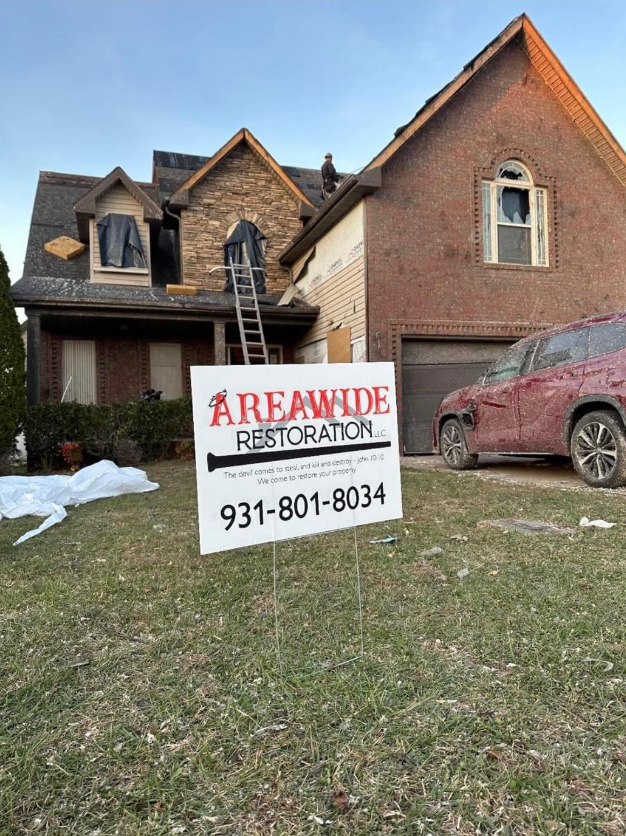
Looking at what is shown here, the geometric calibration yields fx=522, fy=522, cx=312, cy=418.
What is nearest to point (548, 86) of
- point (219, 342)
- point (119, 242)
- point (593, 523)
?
point (219, 342)

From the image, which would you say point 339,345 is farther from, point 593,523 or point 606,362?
point 593,523

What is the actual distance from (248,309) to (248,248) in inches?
129

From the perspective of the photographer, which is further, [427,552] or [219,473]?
[427,552]

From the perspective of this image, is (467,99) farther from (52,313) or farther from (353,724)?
(353,724)

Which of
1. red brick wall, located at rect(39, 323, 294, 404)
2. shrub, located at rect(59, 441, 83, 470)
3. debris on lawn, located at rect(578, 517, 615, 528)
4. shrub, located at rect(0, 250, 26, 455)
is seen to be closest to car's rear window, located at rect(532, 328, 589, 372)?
debris on lawn, located at rect(578, 517, 615, 528)

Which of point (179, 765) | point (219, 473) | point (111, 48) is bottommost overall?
point (179, 765)

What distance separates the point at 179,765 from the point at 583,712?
1.42m

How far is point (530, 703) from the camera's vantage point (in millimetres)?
1938

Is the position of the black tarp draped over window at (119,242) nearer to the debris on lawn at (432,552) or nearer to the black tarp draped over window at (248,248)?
the black tarp draped over window at (248,248)

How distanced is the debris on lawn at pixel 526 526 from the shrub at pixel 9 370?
8.46 meters

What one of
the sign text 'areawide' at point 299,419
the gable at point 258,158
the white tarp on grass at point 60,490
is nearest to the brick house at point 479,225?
the gable at point 258,158

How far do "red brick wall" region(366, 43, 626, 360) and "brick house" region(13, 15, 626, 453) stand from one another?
0.10 ft

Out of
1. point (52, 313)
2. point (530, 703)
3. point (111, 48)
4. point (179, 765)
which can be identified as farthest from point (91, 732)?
point (111, 48)

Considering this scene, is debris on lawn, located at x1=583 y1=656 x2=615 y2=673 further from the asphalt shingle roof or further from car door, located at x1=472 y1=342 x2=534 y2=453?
the asphalt shingle roof
